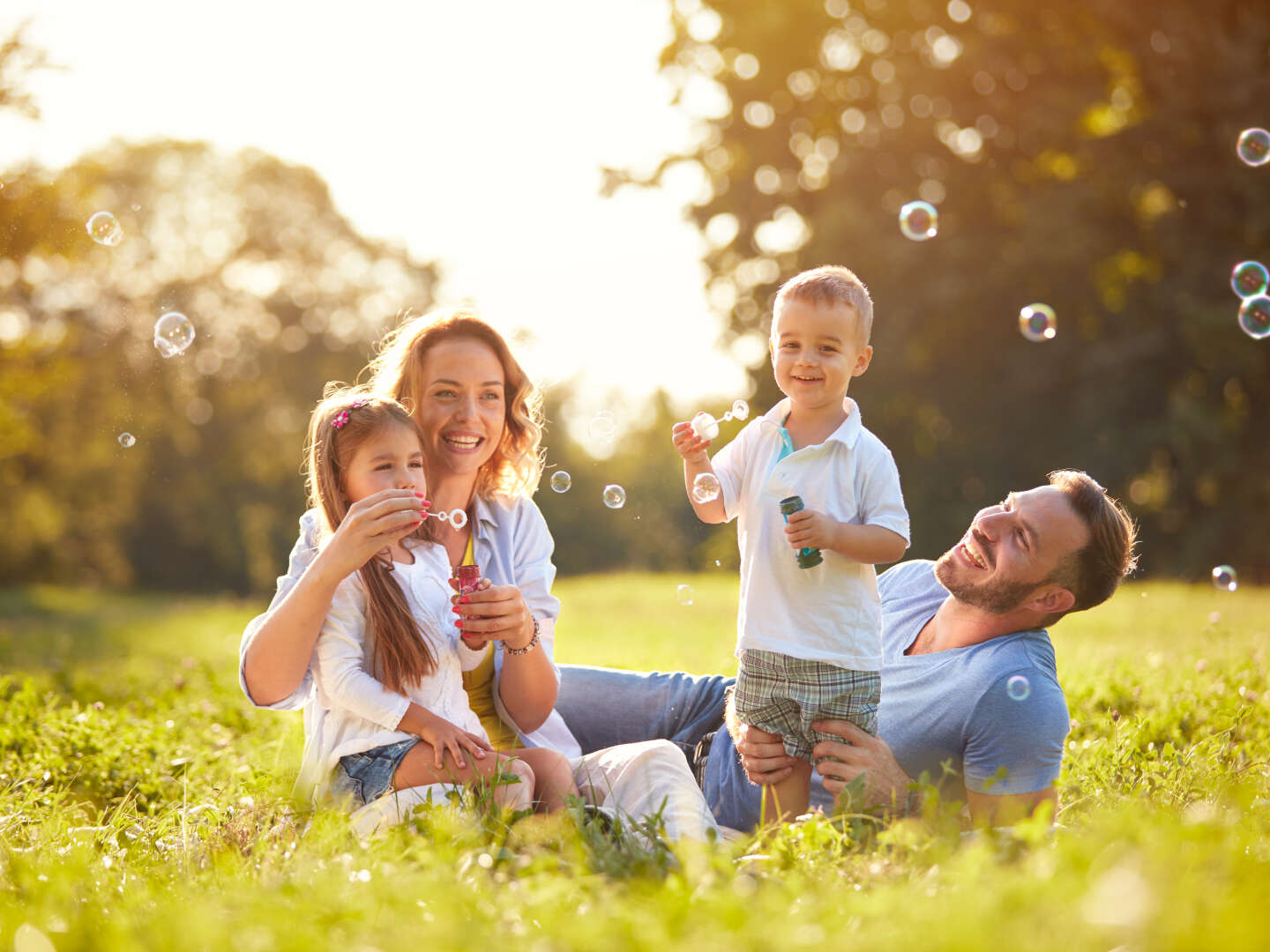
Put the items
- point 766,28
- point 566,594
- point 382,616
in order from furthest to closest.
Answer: point 766,28
point 566,594
point 382,616

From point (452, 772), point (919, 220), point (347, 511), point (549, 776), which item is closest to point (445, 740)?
point (452, 772)

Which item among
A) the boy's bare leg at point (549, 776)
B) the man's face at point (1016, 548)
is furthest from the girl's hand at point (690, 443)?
the boy's bare leg at point (549, 776)

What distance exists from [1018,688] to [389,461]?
1.78 m

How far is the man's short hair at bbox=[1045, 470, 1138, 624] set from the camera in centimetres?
330

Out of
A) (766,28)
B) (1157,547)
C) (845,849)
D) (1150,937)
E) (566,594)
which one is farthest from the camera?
(766,28)

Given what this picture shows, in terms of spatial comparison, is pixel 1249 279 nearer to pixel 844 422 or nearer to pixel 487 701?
pixel 844 422

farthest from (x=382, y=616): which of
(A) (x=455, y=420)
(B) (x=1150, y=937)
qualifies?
(B) (x=1150, y=937)

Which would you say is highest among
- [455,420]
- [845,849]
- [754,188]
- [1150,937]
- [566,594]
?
[754,188]

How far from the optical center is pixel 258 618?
3.16m

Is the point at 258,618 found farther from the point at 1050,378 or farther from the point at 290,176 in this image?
the point at 290,176

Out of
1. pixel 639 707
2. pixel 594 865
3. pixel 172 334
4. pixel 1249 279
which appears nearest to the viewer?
pixel 594 865

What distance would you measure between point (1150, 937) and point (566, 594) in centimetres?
1314

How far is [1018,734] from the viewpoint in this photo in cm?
301

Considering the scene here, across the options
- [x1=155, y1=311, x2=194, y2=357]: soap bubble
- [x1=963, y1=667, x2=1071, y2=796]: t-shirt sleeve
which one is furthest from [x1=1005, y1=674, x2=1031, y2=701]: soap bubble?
[x1=155, y1=311, x2=194, y2=357]: soap bubble
